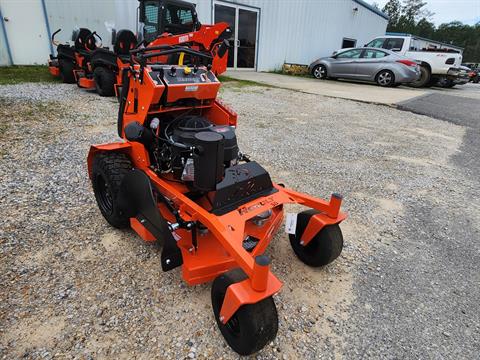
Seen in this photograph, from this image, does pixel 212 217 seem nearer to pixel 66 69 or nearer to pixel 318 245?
pixel 318 245

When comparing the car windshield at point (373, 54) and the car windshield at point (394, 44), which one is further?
the car windshield at point (394, 44)

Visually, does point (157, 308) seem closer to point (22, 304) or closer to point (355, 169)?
point (22, 304)

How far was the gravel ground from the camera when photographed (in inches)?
74.0

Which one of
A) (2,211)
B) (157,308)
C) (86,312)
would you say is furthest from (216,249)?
(2,211)

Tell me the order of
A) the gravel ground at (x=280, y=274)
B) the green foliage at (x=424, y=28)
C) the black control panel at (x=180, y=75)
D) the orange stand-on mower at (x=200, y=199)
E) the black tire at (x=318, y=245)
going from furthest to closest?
the green foliage at (x=424, y=28) → the black control panel at (x=180, y=75) → the black tire at (x=318, y=245) → the gravel ground at (x=280, y=274) → the orange stand-on mower at (x=200, y=199)

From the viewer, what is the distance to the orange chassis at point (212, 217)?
5.46 feet

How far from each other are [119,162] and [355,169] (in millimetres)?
3279

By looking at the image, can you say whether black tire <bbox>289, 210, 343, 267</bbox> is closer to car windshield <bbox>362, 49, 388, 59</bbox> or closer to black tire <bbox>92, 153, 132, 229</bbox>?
black tire <bbox>92, 153, 132, 229</bbox>

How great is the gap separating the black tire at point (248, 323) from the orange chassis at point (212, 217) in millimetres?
68

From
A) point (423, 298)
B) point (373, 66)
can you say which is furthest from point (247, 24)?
point (423, 298)

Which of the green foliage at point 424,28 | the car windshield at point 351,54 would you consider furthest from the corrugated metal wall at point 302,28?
the green foliage at point 424,28

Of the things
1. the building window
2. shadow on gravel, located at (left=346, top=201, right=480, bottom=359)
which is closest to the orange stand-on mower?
shadow on gravel, located at (left=346, top=201, right=480, bottom=359)

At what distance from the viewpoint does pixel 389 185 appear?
4.13 m

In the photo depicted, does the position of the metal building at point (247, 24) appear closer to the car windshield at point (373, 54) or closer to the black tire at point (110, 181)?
the car windshield at point (373, 54)
